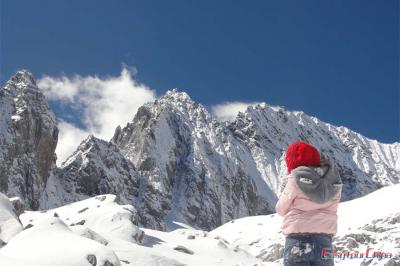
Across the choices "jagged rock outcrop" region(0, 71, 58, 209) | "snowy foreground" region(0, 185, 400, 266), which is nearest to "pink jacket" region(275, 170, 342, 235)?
"snowy foreground" region(0, 185, 400, 266)

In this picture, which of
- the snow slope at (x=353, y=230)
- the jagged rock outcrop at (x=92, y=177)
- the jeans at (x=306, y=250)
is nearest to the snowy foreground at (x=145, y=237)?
the snow slope at (x=353, y=230)

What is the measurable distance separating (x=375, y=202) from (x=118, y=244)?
257 feet

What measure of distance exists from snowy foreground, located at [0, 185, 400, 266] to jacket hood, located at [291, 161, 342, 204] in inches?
459

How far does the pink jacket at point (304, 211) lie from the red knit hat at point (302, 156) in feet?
0.68

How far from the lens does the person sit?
24.3ft

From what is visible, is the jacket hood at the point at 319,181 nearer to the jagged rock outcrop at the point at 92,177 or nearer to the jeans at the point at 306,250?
the jeans at the point at 306,250

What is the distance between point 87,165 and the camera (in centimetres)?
16838

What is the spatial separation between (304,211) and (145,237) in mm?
50439

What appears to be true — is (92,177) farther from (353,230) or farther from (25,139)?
(353,230)

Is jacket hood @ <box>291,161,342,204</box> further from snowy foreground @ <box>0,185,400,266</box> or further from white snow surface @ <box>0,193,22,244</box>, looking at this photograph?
white snow surface @ <box>0,193,22,244</box>

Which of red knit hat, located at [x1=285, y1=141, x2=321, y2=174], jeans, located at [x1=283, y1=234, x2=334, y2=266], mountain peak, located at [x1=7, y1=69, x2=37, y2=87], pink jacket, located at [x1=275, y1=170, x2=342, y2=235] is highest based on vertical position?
mountain peak, located at [x1=7, y1=69, x2=37, y2=87]

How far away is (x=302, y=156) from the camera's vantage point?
752 cm

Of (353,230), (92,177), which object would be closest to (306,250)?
(353,230)

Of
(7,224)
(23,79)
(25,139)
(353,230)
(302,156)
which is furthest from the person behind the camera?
(23,79)
